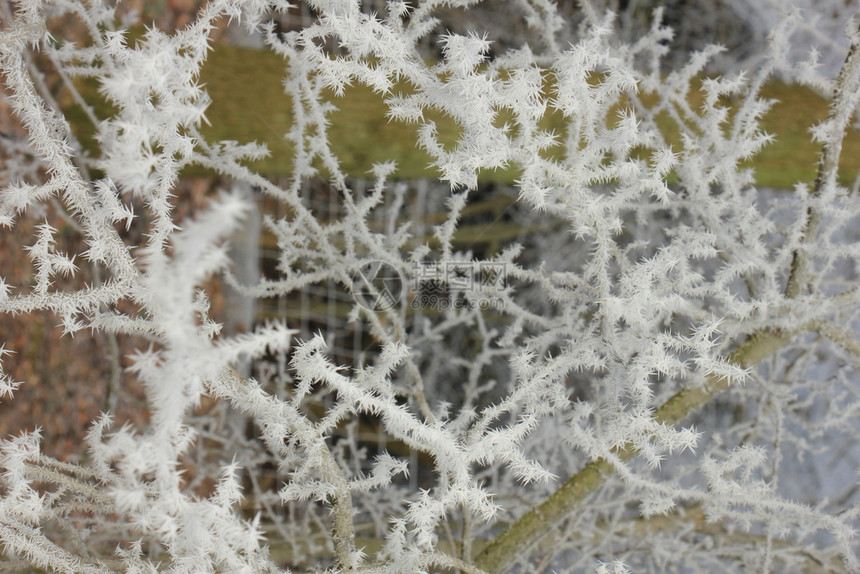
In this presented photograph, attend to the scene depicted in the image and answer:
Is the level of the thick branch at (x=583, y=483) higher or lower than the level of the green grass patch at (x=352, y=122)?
lower

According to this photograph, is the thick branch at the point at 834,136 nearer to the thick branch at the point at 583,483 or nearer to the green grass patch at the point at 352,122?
the thick branch at the point at 583,483

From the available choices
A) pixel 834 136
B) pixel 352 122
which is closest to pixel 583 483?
pixel 834 136

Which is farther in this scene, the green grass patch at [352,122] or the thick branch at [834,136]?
the green grass patch at [352,122]

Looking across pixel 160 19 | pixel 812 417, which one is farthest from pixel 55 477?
pixel 812 417

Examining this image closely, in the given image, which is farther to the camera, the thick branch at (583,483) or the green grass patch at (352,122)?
the green grass patch at (352,122)

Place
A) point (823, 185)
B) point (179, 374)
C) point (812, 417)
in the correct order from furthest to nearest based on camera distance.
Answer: point (812, 417)
point (823, 185)
point (179, 374)

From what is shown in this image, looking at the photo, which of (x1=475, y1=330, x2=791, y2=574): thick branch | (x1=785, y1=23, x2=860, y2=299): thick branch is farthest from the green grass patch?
(x1=475, y1=330, x2=791, y2=574): thick branch

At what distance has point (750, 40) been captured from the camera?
321 cm

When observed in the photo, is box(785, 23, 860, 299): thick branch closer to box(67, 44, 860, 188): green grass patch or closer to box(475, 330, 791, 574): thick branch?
box(475, 330, 791, 574): thick branch

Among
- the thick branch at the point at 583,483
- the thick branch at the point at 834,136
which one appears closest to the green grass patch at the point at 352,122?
the thick branch at the point at 834,136

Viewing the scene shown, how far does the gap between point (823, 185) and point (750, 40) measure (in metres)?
2.15

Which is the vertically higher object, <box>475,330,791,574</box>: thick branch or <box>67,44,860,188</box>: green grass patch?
<box>67,44,860,188</box>: green grass patch

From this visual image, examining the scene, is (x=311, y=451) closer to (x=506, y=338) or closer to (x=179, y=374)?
(x=179, y=374)

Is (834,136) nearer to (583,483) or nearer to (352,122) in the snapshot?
(583,483)
